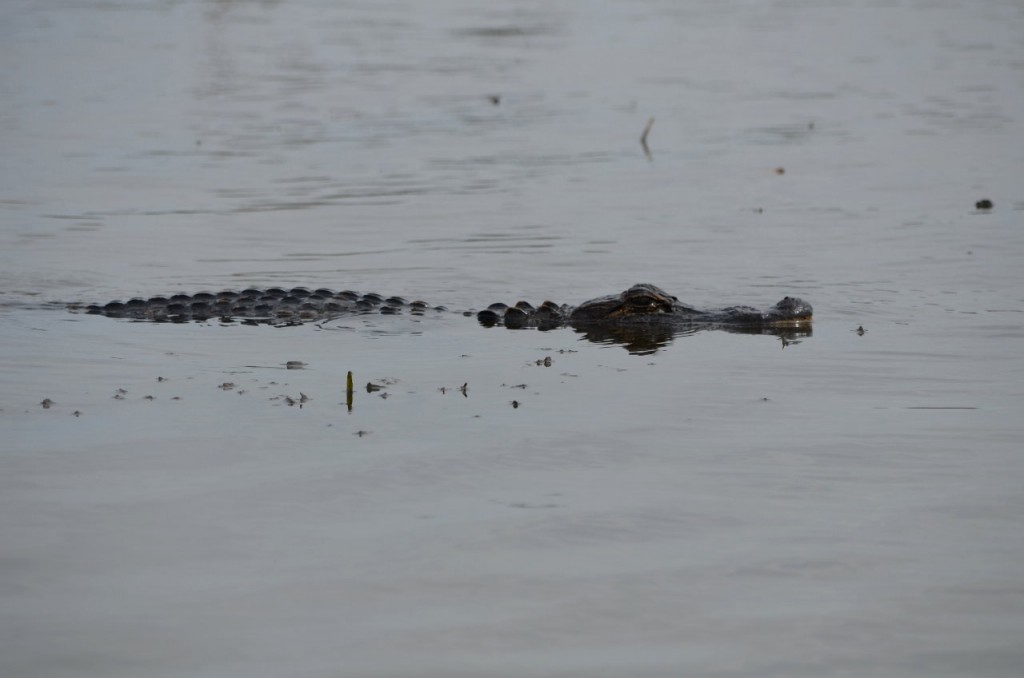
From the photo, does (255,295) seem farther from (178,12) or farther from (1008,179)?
(178,12)

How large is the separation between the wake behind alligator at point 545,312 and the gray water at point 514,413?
21 cm

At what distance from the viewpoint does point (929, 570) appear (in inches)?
203

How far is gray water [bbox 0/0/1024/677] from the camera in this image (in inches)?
187

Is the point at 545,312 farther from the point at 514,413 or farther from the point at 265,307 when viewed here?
the point at 514,413

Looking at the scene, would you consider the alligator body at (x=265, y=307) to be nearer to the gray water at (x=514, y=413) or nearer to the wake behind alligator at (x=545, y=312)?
the wake behind alligator at (x=545, y=312)

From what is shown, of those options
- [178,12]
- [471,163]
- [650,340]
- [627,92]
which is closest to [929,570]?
[650,340]

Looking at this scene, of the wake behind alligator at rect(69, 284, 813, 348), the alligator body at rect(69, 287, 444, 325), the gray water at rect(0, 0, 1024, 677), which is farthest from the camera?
the alligator body at rect(69, 287, 444, 325)

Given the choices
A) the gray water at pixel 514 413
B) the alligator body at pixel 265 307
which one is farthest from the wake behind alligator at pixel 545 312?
the gray water at pixel 514 413

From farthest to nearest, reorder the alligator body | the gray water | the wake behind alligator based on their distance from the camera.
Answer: the alligator body
the wake behind alligator
the gray water

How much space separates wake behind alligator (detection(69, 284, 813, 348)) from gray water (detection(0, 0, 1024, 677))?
209mm

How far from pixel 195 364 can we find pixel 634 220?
22.9ft

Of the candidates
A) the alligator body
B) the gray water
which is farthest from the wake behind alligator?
the gray water

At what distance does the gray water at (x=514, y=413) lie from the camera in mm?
4742

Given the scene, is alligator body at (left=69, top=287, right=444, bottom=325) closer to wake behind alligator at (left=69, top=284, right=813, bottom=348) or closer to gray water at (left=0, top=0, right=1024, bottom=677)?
wake behind alligator at (left=69, top=284, right=813, bottom=348)
